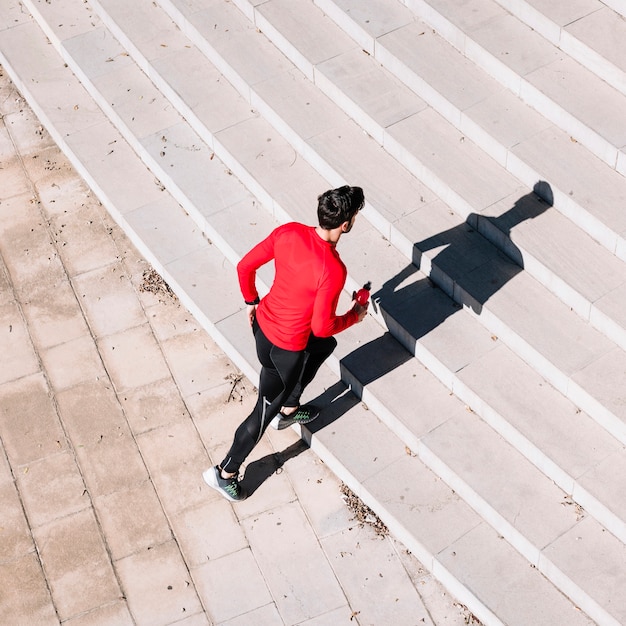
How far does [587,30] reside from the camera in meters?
7.72

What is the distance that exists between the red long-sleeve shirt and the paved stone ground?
1.47 meters

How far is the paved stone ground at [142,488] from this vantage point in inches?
256

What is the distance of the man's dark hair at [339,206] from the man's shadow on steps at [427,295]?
1768 mm

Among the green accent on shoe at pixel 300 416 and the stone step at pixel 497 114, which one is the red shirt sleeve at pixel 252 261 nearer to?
the green accent on shoe at pixel 300 416

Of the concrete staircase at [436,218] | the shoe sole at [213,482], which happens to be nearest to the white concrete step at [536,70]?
the concrete staircase at [436,218]

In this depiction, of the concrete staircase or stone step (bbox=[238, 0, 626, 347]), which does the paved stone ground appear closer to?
the concrete staircase

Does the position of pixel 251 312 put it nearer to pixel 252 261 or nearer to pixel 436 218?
pixel 252 261

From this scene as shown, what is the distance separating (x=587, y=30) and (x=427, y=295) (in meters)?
2.46

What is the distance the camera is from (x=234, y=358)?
755cm

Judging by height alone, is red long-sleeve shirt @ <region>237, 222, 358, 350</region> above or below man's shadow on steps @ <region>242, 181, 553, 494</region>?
above

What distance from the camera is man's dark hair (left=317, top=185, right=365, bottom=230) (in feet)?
18.0

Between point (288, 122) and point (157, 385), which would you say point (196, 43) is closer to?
point (288, 122)

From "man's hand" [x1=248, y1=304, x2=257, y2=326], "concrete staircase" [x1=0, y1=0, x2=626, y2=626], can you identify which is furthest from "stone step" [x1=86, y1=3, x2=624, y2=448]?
"man's hand" [x1=248, y1=304, x2=257, y2=326]

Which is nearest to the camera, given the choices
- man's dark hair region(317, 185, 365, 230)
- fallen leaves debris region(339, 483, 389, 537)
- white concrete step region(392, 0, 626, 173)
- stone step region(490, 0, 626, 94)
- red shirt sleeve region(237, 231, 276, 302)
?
man's dark hair region(317, 185, 365, 230)
